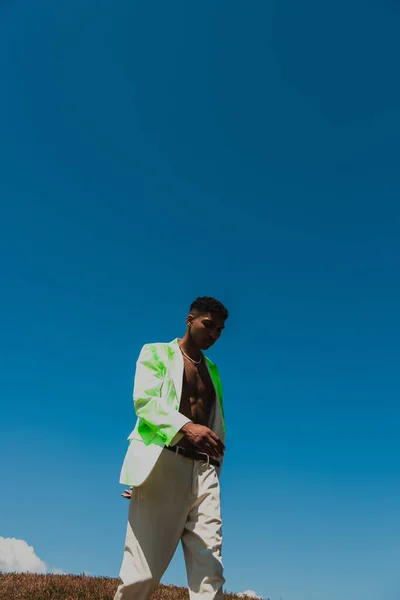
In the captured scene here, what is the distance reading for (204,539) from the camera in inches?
177

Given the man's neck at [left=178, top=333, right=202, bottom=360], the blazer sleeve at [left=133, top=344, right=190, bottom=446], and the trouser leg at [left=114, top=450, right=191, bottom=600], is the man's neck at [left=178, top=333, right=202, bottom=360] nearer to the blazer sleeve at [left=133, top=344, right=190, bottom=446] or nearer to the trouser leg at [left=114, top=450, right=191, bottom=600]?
the blazer sleeve at [left=133, top=344, right=190, bottom=446]

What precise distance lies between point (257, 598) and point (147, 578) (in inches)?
269

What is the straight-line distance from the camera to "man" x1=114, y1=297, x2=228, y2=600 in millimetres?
4406

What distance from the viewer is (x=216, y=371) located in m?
5.77

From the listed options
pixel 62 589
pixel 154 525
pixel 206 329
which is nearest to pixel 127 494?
pixel 154 525

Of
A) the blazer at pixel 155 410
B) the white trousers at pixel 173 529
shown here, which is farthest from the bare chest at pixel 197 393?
the white trousers at pixel 173 529

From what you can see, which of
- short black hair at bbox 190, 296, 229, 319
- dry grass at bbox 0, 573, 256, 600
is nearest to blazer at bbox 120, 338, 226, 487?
short black hair at bbox 190, 296, 229, 319

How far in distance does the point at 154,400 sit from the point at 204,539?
1.17 meters

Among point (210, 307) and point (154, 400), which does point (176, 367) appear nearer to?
point (154, 400)

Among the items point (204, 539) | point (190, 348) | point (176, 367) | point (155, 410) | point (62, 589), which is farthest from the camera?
point (62, 589)

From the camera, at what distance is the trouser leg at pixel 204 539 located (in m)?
4.31

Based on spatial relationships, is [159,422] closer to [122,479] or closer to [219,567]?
[122,479]

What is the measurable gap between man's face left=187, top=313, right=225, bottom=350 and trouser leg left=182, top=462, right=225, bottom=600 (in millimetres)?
1147

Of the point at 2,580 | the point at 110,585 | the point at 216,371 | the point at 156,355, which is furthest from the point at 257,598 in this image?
the point at 156,355
